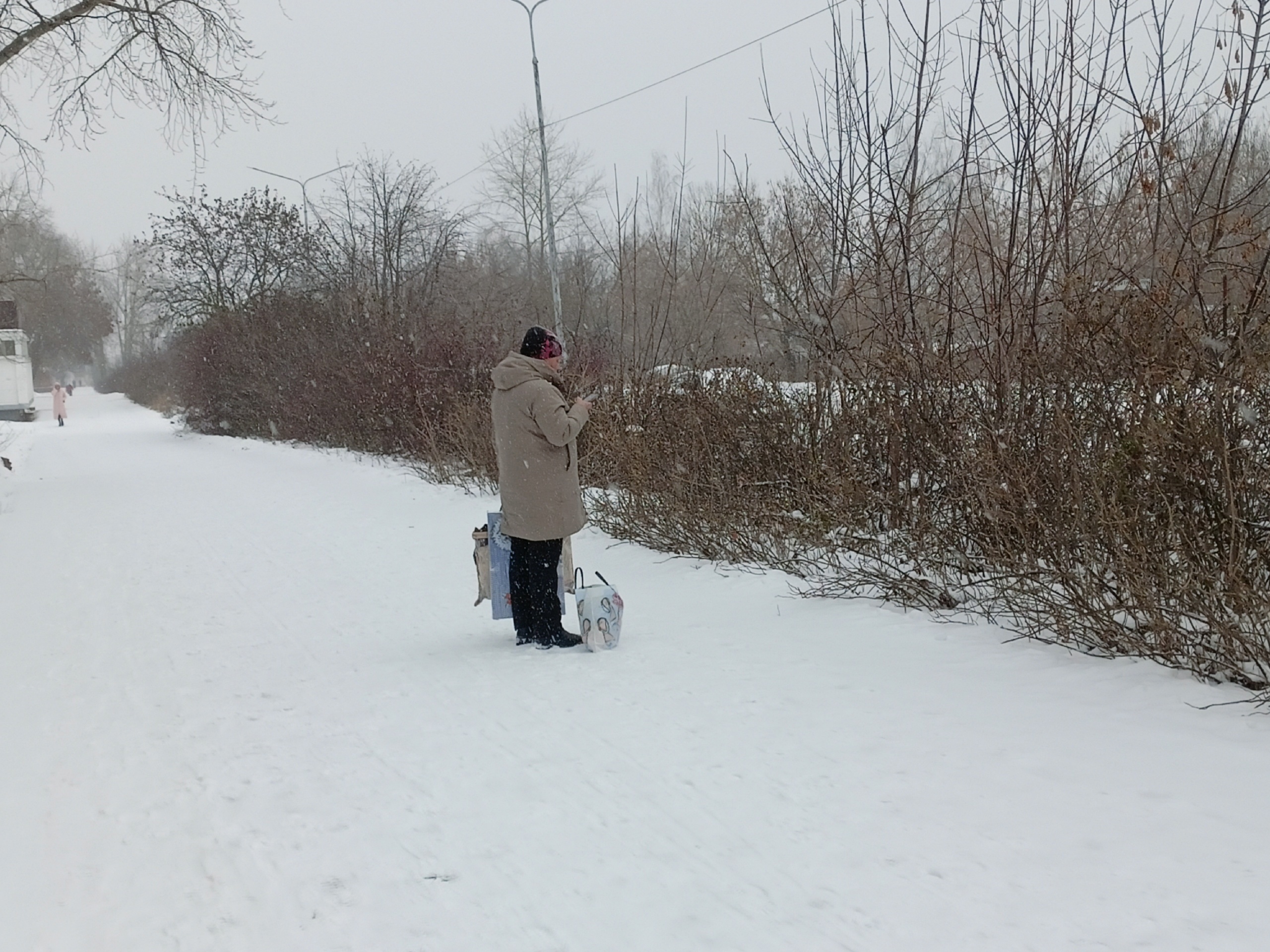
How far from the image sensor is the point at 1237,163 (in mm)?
5664

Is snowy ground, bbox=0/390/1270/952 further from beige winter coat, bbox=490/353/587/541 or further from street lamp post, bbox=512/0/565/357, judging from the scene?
street lamp post, bbox=512/0/565/357

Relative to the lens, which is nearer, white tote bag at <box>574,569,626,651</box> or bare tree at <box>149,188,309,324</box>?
white tote bag at <box>574,569,626,651</box>

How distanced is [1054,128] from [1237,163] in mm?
1066

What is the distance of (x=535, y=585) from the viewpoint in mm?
5586

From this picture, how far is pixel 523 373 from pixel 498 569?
1147mm

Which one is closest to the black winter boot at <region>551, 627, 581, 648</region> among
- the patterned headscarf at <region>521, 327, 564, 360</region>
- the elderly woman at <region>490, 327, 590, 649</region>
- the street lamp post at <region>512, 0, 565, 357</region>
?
the elderly woman at <region>490, 327, 590, 649</region>

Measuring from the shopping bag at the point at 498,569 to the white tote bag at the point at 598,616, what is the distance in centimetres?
23

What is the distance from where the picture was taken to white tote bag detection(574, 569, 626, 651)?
546cm

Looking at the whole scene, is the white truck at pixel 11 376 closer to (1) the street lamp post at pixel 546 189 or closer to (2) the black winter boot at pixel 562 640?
(1) the street lamp post at pixel 546 189

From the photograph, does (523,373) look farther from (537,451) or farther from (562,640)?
(562,640)

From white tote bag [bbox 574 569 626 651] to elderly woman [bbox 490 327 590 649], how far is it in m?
0.27

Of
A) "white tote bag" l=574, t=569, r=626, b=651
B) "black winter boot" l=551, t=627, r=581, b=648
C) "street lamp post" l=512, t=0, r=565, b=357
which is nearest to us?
"white tote bag" l=574, t=569, r=626, b=651

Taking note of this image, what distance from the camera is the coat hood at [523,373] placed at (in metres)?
5.38

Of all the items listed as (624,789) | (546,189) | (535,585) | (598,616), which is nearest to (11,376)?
(546,189)
